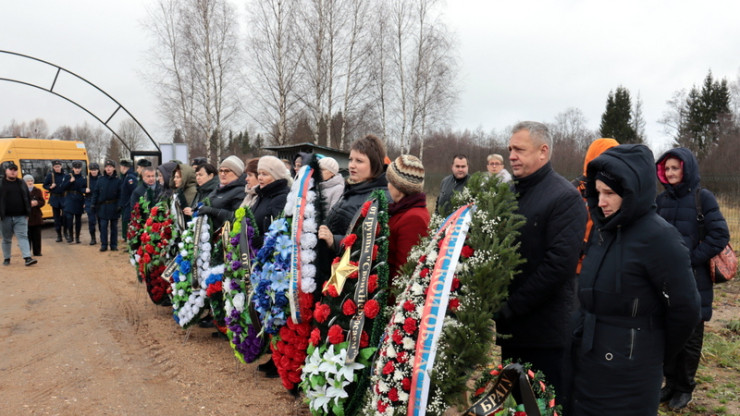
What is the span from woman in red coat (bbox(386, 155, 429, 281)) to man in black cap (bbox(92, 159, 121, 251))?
1087cm

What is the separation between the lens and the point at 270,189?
496 centimetres

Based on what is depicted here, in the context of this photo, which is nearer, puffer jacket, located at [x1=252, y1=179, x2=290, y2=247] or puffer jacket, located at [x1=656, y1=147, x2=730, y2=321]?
puffer jacket, located at [x1=656, y1=147, x2=730, y2=321]

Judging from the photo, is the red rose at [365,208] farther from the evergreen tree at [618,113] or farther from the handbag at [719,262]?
the evergreen tree at [618,113]

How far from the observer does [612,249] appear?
7.87 ft

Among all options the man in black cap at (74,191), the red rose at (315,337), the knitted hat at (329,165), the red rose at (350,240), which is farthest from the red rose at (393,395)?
the man in black cap at (74,191)

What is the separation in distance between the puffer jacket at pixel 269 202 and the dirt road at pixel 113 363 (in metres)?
1.48

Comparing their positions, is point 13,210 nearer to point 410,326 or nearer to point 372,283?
point 372,283

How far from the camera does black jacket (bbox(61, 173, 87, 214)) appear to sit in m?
13.4

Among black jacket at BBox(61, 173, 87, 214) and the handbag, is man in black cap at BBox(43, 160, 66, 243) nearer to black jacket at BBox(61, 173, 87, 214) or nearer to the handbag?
black jacket at BBox(61, 173, 87, 214)

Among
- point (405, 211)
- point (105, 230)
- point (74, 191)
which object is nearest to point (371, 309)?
point (405, 211)

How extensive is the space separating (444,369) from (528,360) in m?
0.69

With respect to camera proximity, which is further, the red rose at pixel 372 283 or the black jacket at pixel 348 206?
the black jacket at pixel 348 206

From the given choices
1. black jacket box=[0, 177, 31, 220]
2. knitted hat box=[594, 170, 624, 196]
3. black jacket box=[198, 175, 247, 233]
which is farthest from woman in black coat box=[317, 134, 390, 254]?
black jacket box=[0, 177, 31, 220]

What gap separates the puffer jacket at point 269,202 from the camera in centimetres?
491
